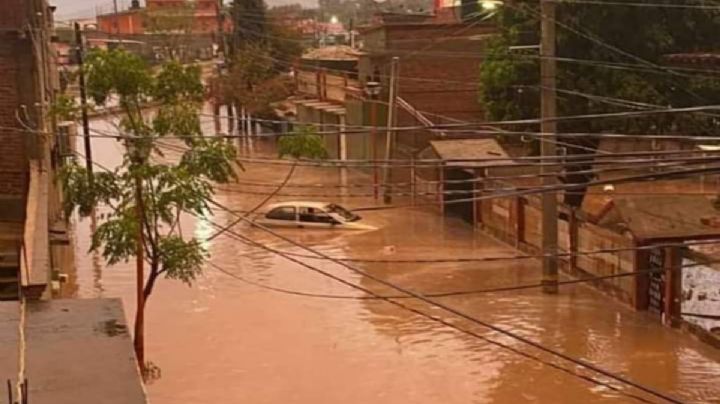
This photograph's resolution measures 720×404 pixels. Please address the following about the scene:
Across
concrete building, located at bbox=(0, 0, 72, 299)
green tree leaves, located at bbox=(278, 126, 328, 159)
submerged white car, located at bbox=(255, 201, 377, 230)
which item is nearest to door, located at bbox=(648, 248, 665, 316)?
green tree leaves, located at bbox=(278, 126, 328, 159)

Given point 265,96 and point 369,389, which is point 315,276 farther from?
point 265,96

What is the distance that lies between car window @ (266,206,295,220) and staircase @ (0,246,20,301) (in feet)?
48.1

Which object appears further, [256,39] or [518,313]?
[256,39]

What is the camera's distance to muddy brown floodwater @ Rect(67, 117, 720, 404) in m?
14.9

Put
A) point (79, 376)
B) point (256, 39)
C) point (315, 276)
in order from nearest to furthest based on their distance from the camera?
1. point (79, 376)
2. point (315, 276)
3. point (256, 39)

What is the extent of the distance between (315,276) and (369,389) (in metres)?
7.52

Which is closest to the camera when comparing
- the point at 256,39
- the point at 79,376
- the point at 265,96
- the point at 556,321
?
the point at 79,376

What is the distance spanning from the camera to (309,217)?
27.7 meters

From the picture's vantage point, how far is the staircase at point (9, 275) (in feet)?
39.4

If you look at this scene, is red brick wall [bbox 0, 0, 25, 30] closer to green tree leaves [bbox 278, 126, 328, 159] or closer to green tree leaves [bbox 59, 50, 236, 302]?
green tree leaves [bbox 59, 50, 236, 302]

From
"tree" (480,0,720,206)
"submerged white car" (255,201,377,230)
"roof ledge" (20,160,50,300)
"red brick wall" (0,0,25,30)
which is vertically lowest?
"submerged white car" (255,201,377,230)

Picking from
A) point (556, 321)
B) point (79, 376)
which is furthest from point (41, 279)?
point (556, 321)

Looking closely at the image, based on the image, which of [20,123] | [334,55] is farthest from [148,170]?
[334,55]

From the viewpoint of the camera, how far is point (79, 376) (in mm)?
5590
